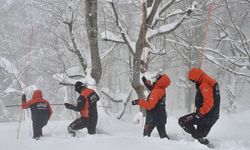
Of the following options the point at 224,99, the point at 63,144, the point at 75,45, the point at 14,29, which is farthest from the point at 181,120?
the point at 14,29

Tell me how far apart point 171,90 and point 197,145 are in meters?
43.6

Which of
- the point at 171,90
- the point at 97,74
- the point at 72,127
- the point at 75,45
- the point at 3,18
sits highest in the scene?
the point at 3,18

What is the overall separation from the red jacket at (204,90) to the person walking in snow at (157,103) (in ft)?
2.88

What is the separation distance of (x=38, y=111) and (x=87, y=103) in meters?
1.84

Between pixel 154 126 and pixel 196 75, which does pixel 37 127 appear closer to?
pixel 154 126

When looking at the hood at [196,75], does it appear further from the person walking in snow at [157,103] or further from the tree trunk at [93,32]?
the tree trunk at [93,32]

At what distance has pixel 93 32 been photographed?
1280 cm

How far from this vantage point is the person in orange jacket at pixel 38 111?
36.2 feet

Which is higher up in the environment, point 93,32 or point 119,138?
point 93,32

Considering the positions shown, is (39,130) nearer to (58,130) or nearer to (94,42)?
(58,130)

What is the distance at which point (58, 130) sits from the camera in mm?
12156

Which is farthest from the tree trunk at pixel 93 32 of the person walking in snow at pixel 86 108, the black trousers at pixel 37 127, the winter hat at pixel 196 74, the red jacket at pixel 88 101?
the winter hat at pixel 196 74

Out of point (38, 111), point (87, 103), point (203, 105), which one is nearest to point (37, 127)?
point (38, 111)

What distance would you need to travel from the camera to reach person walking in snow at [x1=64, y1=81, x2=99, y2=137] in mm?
10000
